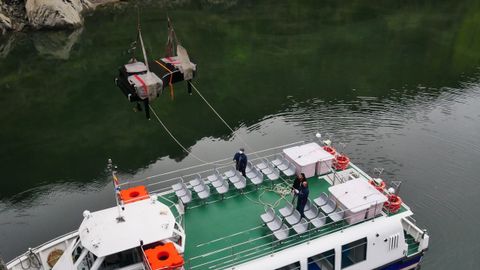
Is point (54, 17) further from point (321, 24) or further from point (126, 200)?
point (126, 200)

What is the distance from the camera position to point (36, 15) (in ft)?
181

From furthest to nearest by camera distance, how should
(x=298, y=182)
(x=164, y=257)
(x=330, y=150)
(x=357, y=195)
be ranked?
1. (x=330, y=150)
2. (x=298, y=182)
3. (x=357, y=195)
4. (x=164, y=257)

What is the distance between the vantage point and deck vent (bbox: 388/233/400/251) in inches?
603

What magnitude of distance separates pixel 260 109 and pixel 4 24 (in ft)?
133

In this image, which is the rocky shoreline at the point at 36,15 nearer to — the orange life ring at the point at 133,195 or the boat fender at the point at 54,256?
the orange life ring at the point at 133,195

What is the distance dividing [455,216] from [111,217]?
16047 mm

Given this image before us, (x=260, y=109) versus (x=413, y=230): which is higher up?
(x=413, y=230)

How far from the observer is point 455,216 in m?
20.5

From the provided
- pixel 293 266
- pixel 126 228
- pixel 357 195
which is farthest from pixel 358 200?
pixel 126 228

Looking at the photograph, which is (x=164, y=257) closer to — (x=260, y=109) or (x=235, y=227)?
(x=235, y=227)

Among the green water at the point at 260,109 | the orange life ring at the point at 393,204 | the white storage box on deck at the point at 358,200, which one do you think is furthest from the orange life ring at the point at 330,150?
the green water at the point at 260,109

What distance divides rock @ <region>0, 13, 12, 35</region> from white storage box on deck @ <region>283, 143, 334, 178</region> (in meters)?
50.2

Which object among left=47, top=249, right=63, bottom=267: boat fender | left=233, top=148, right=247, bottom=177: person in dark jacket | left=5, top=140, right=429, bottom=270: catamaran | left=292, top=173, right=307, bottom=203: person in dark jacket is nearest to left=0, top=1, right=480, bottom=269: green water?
left=5, top=140, right=429, bottom=270: catamaran

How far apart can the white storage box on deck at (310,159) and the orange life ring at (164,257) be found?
6.80 m
